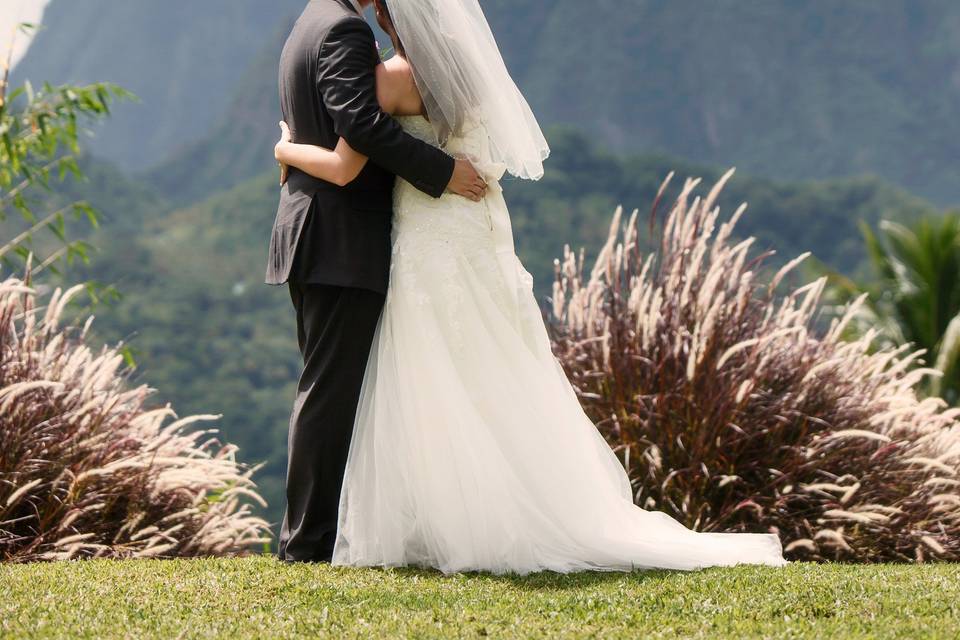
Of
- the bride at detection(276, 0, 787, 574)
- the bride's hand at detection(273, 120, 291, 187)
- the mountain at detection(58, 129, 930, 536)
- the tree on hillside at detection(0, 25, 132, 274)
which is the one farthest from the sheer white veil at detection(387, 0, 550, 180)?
the mountain at detection(58, 129, 930, 536)

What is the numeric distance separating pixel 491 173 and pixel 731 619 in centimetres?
167

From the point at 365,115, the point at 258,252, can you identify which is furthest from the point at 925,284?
the point at 258,252

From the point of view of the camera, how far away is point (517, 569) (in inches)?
135

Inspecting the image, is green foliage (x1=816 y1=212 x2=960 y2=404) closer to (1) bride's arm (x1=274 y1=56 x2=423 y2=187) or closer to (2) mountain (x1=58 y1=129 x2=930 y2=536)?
(1) bride's arm (x1=274 y1=56 x2=423 y2=187)

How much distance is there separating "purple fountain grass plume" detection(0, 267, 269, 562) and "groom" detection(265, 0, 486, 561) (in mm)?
815

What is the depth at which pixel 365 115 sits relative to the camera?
11.5 feet

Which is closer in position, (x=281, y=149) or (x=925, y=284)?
(x=281, y=149)

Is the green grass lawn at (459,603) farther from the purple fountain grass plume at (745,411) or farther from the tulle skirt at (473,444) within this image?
the purple fountain grass plume at (745,411)

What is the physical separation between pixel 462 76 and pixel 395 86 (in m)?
0.22

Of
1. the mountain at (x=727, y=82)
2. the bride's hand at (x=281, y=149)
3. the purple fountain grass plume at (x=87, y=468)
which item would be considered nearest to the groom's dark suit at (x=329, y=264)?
the bride's hand at (x=281, y=149)

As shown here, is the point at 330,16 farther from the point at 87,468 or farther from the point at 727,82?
the point at 727,82

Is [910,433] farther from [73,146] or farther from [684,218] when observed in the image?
[73,146]

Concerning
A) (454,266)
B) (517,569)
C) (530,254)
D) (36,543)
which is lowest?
(36,543)

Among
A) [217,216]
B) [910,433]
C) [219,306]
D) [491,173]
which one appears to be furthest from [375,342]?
[217,216]
